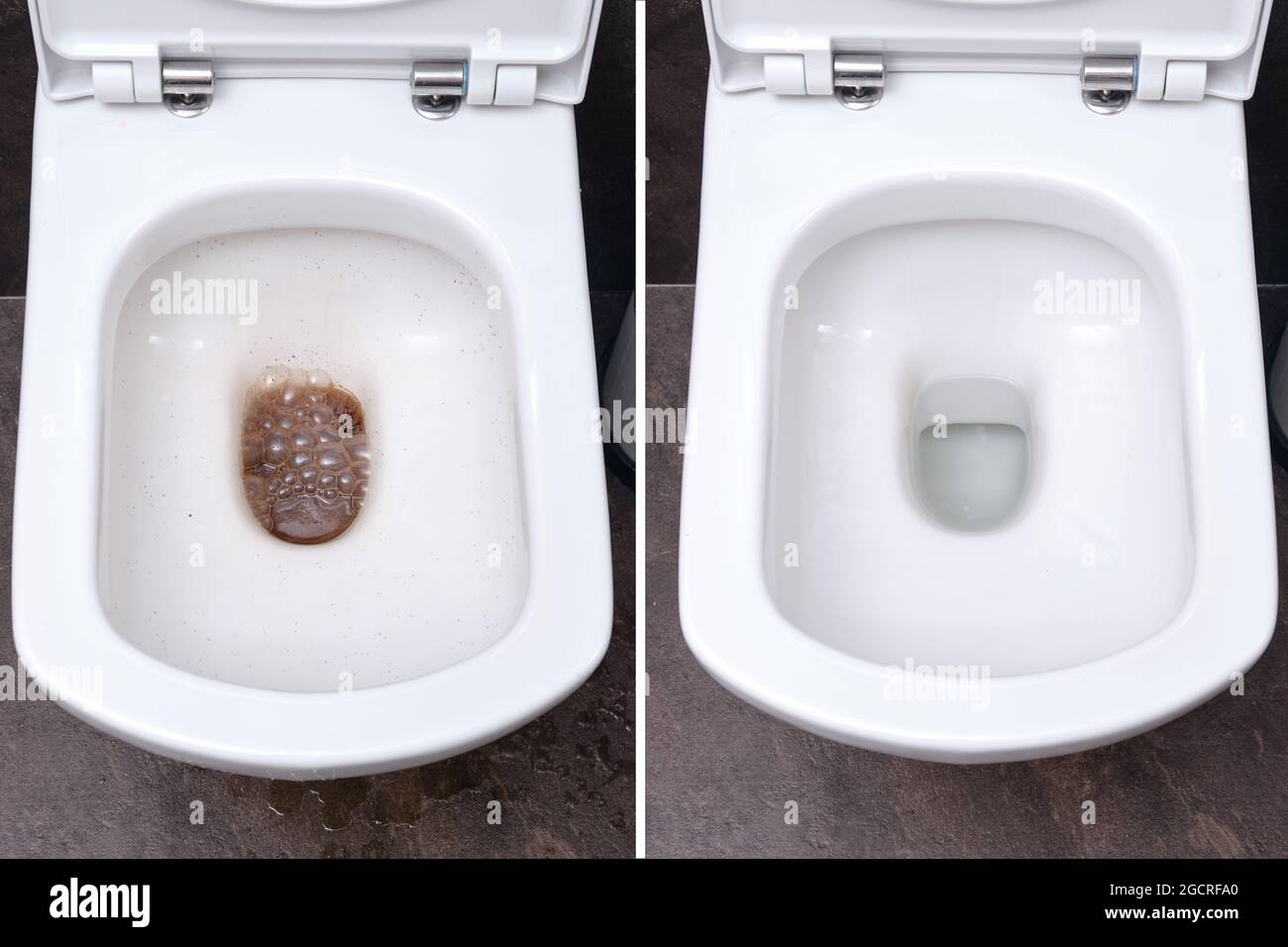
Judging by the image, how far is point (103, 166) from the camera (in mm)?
775

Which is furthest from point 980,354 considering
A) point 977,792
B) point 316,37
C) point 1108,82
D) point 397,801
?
point 397,801

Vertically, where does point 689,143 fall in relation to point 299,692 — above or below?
above

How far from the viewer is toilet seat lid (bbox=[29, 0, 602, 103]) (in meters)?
0.77

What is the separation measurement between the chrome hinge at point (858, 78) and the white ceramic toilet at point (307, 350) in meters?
0.16

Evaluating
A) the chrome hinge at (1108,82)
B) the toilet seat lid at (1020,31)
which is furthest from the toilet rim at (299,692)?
the chrome hinge at (1108,82)

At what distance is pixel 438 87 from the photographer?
2.62ft

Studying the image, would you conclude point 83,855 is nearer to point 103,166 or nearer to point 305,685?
point 305,685

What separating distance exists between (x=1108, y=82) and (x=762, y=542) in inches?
14.7

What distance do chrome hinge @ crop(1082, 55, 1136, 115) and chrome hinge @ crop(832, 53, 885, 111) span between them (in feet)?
0.43

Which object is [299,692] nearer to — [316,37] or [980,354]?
[316,37]

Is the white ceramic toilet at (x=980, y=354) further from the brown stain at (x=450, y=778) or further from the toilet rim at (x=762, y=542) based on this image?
the brown stain at (x=450, y=778)

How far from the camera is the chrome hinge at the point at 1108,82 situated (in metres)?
0.79
